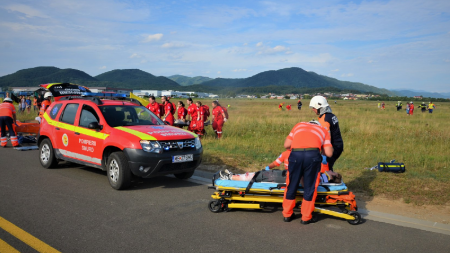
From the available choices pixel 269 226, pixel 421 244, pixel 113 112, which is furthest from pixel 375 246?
pixel 113 112

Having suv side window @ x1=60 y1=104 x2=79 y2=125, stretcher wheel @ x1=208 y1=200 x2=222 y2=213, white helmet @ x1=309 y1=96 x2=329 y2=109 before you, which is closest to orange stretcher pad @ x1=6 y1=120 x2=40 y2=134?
Answer: suv side window @ x1=60 y1=104 x2=79 y2=125

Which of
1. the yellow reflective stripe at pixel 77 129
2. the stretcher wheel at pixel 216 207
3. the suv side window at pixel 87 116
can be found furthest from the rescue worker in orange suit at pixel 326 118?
the suv side window at pixel 87 116

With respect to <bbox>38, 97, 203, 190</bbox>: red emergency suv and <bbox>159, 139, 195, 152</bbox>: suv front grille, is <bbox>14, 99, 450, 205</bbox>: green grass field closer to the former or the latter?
<bbox>159, 139, 195, 152</bbox>: suv front grille

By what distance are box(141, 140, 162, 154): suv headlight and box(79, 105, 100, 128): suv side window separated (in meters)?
1.59

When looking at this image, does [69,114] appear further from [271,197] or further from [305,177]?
[305,177]

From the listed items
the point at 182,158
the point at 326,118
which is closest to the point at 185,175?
the point at 182,158

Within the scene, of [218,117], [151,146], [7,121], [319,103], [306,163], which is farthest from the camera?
[218,117]

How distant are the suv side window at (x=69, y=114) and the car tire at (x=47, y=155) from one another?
2.61 ft

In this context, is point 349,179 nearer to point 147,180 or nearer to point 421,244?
point 421,244

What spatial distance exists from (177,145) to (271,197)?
7.71 feet

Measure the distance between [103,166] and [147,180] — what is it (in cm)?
105

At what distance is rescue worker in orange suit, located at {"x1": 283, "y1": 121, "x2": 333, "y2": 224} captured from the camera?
4941 mm

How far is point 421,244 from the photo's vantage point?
4344mm

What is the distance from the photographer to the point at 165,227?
4.80 metres
